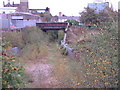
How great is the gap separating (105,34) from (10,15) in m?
17.0

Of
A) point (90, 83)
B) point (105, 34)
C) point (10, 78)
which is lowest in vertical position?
point (90, 83)

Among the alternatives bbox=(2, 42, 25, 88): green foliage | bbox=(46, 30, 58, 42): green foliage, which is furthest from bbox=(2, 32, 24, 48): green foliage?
bbox=(46, 30, 58, 42): green foliage

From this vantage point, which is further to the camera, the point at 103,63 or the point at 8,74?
the point at 103,63

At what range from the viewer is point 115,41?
16.3ft

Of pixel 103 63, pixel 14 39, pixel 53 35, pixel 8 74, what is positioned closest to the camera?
pixel 8 74

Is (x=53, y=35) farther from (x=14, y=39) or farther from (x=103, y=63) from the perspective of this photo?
(x=103, y=63)

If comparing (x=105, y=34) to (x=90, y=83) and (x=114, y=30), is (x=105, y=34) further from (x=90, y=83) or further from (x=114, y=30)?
(x=90, y=83)

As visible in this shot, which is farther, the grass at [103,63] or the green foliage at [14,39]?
the green foliage at [14,39]

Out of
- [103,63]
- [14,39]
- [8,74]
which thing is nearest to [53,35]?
[14,39]

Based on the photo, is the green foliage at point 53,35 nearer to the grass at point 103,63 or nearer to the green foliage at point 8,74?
the grass at point 103,63

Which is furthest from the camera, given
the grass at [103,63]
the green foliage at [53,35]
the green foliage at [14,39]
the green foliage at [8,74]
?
the green foliage at [53,35]

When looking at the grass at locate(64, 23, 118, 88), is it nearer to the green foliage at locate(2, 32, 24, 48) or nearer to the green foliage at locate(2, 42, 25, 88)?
the green foliage at locate(2, 42, 25, 88)

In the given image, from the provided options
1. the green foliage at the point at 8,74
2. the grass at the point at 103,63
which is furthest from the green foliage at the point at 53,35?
the green foliage at the point at 8,74

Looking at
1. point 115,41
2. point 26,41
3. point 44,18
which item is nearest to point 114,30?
point 115,41
